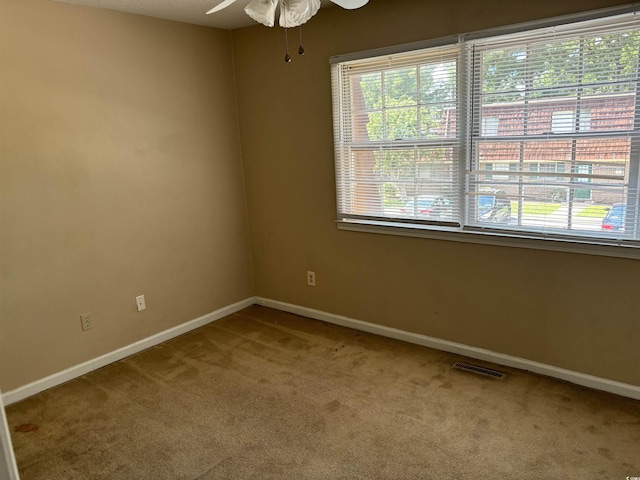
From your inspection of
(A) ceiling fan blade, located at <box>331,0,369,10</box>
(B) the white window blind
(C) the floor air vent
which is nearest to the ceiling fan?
(A) ceiling fan blade, located at <box>331,0,369,10</box>

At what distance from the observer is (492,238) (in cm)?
291

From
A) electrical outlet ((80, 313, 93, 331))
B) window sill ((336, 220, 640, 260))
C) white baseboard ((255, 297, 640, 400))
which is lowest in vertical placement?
white baseboard ((255, 297, 640, 400))

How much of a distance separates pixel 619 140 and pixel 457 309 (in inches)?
54.2

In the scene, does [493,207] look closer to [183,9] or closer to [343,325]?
[343,325]

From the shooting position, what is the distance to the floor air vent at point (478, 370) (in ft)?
9.52

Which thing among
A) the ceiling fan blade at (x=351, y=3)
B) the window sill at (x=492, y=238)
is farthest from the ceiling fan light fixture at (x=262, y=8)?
the window sill at (x=492, y=238)

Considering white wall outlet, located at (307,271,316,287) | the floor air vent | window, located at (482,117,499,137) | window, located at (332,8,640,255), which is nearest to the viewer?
window, located at (332,8,640,255)

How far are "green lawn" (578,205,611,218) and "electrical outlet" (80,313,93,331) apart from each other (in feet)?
10.3

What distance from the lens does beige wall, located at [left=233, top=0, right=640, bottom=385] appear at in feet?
8.66

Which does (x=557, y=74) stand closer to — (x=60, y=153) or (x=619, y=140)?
(x=619, y=140)

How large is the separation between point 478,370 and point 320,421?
1.11 m

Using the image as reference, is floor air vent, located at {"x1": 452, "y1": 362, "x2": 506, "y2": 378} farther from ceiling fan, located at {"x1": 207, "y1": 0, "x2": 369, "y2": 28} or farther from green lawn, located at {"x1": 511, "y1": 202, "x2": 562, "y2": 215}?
ceiling fan, located at {"x1": 207, "y1": 0, "x2": 369, "y2": 28}

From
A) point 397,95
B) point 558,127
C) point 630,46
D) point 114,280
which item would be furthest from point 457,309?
point 114,280

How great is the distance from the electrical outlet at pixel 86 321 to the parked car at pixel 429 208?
2.28 metres
